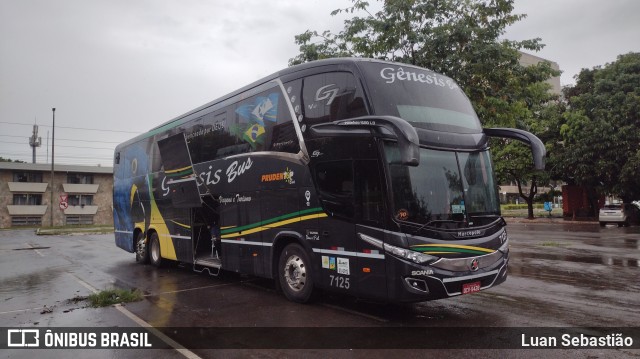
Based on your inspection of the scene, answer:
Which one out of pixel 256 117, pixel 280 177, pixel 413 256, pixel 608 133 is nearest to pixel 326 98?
pixel 280 177

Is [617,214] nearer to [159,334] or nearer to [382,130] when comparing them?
[382,130]

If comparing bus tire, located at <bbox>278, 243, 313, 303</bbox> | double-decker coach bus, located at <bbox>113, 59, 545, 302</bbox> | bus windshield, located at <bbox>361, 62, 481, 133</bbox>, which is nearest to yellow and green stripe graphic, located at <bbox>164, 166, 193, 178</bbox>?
double-decker coach bus, located at <bbox>113, 59, 545, 302</bbox>

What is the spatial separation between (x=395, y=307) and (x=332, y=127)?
10.6 feet

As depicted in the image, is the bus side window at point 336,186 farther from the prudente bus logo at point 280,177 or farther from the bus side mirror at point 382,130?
the prudente bus logo at point 280,177

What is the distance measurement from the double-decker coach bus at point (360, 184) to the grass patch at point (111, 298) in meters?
2.00

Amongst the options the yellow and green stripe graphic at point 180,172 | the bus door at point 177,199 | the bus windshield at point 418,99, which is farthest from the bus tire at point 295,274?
the yellow and green stripe graphic at point 180,172

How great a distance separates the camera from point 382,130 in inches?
244

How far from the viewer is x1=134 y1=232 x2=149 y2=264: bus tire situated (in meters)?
13.7

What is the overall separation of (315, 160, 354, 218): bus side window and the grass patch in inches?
172

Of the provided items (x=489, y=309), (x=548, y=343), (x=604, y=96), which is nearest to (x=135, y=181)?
(x=489, y=309)

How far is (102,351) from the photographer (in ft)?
18.7

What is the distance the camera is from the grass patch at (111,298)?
8.09 meters

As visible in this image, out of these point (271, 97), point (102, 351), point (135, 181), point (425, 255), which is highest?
point (271, 97)

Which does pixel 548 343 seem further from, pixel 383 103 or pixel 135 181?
pixel 135 181
